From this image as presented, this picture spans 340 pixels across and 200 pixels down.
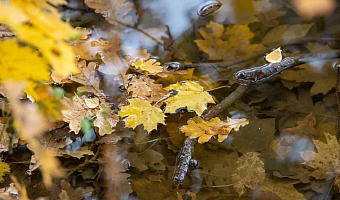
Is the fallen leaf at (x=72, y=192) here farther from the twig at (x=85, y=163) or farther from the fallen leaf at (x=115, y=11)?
the fallen leaf at (x=115, y=11)

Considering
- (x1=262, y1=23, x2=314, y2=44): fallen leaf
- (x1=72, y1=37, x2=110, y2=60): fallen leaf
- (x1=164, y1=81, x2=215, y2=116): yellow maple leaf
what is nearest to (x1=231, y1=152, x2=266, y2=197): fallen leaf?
(x1=164, y1=81, x2=215, y2=116): yellow maple leaf

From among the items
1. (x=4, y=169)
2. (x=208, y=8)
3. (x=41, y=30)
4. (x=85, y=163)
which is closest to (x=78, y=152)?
(x=85, y=163)

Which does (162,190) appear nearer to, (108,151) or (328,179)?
(108,151)

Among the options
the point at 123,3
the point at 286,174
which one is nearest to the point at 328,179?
the point at 286,174

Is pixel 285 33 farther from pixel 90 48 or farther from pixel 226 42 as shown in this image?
pixel 90 48

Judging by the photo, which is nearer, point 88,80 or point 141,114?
point 141,114

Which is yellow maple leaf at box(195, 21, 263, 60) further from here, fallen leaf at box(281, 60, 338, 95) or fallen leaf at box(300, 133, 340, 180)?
fallen leaf at box(300, 133, 340, 180)

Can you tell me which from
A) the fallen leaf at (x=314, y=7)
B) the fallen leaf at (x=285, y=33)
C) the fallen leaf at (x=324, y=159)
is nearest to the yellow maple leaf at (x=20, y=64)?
the fallen leaf at (x=324, y=159)
